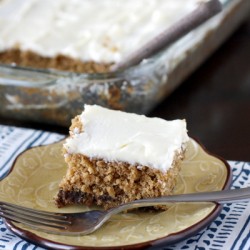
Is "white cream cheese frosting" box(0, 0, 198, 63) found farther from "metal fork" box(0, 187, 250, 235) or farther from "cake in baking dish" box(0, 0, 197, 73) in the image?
"metal fork" box(0, 187, 250, 235)

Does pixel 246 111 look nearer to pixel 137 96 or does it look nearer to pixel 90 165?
pixel 137 96

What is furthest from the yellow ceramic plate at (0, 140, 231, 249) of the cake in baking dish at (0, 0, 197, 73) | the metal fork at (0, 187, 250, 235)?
the cake in baking dish at (0, 0, 197, 73)

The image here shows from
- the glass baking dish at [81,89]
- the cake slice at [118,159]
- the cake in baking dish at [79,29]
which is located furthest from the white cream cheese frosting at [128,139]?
the cake in baking dish at [79,29]

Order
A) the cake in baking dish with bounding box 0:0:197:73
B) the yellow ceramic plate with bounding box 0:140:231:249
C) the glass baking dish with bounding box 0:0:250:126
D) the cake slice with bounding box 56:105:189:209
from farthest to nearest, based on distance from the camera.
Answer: the cake in baking dish with bounding box 0:0:197:73 < the glass baking dish with bounding box 0:0:250:126 < the cake slice with bounding box 56:105:189:209 < the yellow ceramic plate with bounding box 0:140:231:249

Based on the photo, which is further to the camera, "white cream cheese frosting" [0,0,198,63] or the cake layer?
"white cream cheese frosting" [0,0,198,63]

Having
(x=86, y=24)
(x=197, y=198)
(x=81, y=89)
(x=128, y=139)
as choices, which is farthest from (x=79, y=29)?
(x=197, y=198)

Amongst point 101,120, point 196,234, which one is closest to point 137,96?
point 101,120
